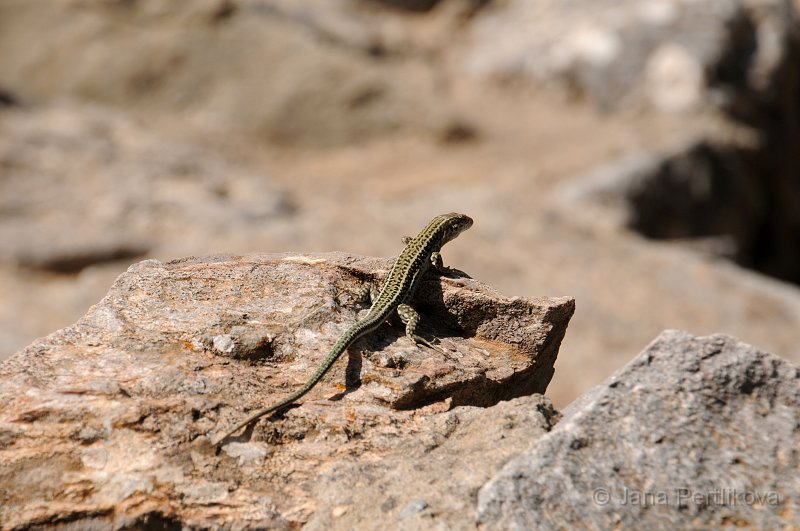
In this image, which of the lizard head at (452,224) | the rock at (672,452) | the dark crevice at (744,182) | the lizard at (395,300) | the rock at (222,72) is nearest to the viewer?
the rock at (672,452)

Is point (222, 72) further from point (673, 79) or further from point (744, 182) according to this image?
point (744, 182)

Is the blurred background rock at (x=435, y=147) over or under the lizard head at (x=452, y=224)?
under

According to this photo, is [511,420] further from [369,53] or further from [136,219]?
[369,53]

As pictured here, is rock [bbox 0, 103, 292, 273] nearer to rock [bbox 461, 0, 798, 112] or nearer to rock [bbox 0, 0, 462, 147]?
rock [bbox 0, 0, 462, 147]

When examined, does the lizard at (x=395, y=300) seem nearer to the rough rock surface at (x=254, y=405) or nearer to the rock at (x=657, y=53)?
the rough rock surface at (x=254, y=405)

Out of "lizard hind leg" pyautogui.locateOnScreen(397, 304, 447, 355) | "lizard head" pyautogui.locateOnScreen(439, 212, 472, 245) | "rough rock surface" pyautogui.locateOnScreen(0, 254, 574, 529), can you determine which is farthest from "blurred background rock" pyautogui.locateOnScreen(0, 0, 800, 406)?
"rough rock surface" pyautogui.locateOnScreen(0, 254, 574, 529)

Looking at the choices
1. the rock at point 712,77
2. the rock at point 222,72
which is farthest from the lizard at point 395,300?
the rock at point 712,77

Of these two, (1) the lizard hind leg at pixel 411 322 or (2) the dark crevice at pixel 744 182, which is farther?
(2) the dark crevice at pixel 744 182
